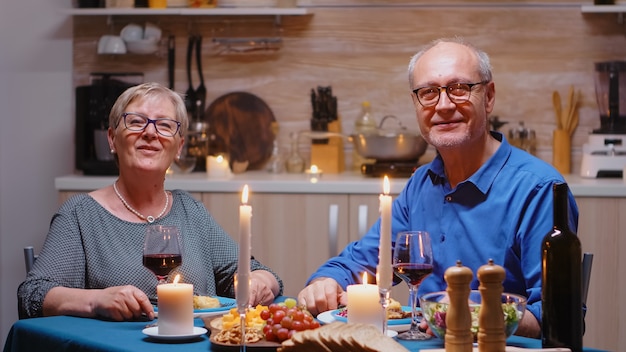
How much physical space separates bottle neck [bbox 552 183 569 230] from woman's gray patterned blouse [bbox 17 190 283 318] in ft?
3.79

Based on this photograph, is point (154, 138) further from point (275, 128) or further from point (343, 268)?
point (275, 128)

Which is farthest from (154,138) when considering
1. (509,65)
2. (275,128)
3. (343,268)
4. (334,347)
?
(509,65)

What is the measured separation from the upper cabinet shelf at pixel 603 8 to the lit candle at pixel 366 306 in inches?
109

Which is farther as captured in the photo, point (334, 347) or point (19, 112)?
point (19, 112)

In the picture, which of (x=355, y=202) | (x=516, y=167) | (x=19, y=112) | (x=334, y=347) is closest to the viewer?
(x=334, y=347)

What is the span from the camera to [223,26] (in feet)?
15.5

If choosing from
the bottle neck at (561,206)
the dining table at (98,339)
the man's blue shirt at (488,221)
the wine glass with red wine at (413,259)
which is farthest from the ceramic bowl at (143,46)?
the bottle neck at (561,206)

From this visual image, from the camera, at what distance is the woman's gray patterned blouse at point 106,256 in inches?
97.9

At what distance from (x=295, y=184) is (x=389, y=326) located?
2.11m

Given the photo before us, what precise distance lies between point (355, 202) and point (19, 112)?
5.47 ft

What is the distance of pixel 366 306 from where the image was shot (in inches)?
74.9

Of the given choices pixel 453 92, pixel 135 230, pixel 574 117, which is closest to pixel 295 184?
pixel 574 117

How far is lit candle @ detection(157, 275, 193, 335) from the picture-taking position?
1960 millimetres

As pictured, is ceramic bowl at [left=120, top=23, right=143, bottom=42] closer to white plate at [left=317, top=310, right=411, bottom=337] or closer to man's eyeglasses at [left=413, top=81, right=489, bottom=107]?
man's eyeglasses at [left=413, top=81, right=489, bottom=107]
